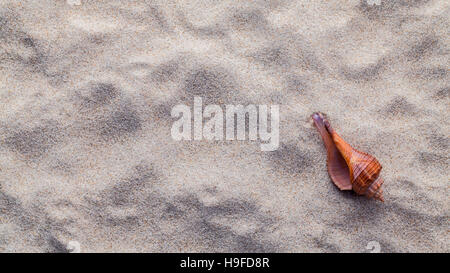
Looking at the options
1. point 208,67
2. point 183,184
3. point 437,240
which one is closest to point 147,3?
point 208,67

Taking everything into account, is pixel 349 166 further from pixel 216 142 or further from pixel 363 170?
pixel 216 142

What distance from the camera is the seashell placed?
1871 mm

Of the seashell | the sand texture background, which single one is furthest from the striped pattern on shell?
the sand texture background

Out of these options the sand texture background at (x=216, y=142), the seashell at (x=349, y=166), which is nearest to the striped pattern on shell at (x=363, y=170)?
the seashell at (x=349, y=166)

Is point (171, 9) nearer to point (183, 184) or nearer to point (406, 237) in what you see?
point (183, 184)

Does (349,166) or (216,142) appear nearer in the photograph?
(349,166)

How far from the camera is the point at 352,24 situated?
214 centimetres

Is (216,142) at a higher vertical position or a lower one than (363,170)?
higher

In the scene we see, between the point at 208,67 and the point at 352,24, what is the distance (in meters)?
0.81

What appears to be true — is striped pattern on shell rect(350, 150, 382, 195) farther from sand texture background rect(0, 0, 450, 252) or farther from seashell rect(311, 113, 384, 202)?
sand texture background rect(0, 0, 450, 252)

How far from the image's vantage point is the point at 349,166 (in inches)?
75.2

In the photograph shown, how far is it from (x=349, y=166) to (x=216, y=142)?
2.13 ft

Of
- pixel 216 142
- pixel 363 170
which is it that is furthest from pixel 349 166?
pixel 216 142

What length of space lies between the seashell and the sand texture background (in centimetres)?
5
